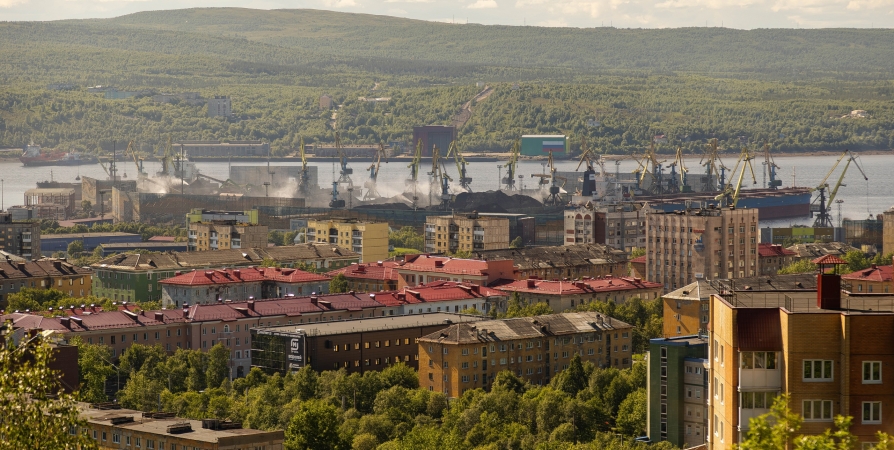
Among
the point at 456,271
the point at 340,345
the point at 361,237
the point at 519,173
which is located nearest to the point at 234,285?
the point at 456,271

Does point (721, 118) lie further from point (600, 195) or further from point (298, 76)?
point (600, 195)

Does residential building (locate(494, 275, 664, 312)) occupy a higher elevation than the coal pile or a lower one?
higher

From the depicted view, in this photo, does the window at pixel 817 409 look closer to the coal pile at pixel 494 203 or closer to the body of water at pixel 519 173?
the coal pile at pixel 494 203

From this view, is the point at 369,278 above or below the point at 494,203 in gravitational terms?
above

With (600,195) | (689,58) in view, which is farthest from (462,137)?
(600,195)

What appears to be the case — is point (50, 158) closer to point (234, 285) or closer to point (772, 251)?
point (772, 251)

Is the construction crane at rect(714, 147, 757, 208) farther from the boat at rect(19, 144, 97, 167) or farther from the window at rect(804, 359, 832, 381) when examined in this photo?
the boat at rect(19, 144, 97, 167)

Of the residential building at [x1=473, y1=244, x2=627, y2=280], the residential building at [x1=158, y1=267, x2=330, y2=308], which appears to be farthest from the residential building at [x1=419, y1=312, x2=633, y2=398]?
the residential building at [x1=473, y1=244, x2=627, y2=280]
